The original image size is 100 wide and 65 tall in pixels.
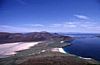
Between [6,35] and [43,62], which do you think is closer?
[43,62]

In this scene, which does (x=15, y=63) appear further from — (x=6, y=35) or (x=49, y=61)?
(x=6, y=35)

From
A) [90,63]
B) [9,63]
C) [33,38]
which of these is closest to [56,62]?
[90,63]

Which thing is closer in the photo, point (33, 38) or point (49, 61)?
point (49, 61)

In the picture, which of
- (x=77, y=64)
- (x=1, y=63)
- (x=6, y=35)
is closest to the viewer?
(x=77, y=64)

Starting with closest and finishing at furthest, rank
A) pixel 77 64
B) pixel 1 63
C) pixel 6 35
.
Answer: pixel 77 64 < pixel 1 63 < pixel 6 35

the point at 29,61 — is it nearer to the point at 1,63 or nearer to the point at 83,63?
the point at 1,63

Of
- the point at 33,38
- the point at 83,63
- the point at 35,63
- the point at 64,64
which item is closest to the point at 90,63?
the point at 83,63

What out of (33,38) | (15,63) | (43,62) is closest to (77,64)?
(43,62)

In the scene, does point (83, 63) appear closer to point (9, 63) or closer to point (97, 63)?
point (97, 63)
